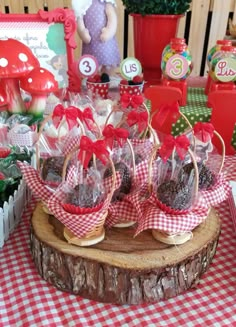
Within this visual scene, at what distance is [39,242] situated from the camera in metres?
0.75

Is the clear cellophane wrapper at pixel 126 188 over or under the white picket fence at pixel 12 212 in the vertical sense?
over

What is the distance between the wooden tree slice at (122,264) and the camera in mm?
700

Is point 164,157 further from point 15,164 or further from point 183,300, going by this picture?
point 15,164

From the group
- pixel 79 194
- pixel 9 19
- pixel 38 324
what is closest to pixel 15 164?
pixel 79 194

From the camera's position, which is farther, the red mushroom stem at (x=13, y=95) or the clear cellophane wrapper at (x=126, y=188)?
the red mushroom stem at (x=13, y=95)

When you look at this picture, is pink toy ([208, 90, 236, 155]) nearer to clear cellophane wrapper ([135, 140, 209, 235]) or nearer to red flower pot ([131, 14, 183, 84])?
red flower pot ([131, 14, 183, 84])

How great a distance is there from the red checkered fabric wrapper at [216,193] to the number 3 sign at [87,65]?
0.85 m

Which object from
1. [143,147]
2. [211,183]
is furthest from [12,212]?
[211,183]

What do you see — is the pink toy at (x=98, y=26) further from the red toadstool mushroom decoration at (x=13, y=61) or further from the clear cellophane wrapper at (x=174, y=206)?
the clear cellophane wrapper at (x=174, y=206)

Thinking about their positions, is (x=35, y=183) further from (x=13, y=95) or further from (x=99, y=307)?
(x=13, y=95)

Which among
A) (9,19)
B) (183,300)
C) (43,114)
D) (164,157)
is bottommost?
(183,300)

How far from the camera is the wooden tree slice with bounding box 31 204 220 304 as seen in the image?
70 cm

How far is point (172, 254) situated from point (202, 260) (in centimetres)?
8

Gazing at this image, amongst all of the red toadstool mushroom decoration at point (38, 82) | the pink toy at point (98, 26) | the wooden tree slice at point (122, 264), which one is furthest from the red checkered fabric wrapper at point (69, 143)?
the pink toy at point (98, 26)
